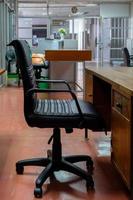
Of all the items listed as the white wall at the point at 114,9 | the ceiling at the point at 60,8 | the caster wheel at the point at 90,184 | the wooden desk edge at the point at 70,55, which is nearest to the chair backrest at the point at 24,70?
the caster wheel at the point at 90,184

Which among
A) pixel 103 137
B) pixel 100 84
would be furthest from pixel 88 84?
pixel 103 137

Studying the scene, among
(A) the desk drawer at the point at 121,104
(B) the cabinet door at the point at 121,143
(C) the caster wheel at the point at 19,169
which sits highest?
(A) the desk drawer at the point at 121,104

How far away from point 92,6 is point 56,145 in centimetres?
1304

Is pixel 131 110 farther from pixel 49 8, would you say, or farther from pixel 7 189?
pixel 49 8

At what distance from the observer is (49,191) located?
2.66 metres

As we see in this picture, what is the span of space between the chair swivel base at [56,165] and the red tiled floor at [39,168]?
59 millimetres

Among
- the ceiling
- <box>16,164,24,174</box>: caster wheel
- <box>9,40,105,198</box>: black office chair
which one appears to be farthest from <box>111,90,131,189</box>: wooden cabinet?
the ceiling

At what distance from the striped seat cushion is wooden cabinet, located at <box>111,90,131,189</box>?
11.6 inches

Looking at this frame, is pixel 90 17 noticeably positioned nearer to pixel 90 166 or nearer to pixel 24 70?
pixel 90 166

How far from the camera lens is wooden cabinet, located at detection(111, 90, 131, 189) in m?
2.27

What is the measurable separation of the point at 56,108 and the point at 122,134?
0.65 m

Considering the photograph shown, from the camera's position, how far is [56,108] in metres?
2.88

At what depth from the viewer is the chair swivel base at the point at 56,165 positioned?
269cm

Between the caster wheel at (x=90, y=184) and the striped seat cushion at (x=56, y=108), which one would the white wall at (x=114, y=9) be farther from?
the caster wheel at (x=90, y=184)
